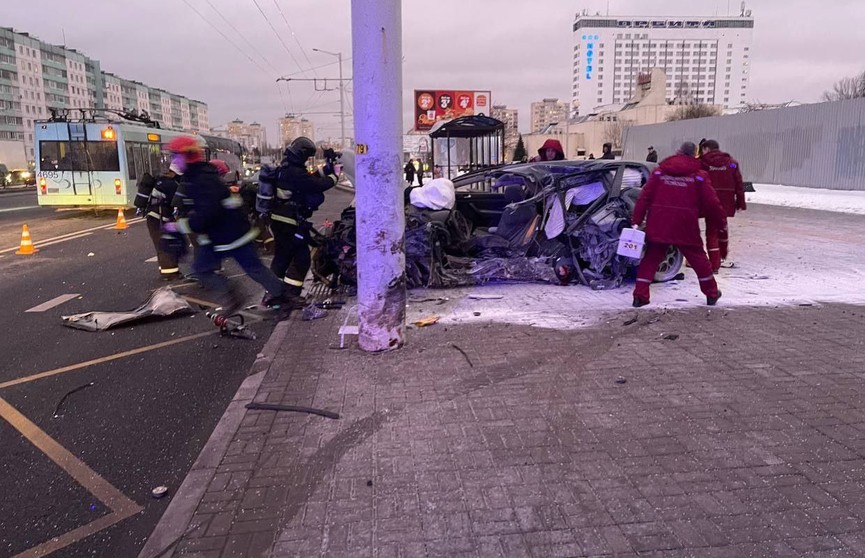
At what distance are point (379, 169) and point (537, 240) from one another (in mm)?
3430

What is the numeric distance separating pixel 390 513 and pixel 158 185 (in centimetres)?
729

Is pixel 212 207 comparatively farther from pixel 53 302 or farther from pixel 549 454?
pixel 549 454

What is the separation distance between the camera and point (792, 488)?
3.10 metres

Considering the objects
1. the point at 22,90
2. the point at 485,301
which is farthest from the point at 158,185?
the point at 22,90

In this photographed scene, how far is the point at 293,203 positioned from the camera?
7148 mm

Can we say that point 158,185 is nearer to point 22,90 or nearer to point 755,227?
point 755,227

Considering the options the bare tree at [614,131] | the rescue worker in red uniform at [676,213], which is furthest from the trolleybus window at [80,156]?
the bare tree at [614,131]

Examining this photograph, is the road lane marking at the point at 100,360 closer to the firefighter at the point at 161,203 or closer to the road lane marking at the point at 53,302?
the road lane marking at the point at 53,302

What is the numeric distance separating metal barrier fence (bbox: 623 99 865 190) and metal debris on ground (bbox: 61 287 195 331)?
25260 millimetres

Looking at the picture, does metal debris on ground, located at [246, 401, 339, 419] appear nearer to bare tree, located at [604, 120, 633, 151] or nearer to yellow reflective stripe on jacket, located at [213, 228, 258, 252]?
yellow reflective stripe on jacket, located at [213, 228, 258, 252]

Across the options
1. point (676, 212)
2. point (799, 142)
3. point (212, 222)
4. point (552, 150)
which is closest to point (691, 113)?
point (799, 142)

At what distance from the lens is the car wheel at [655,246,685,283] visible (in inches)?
311

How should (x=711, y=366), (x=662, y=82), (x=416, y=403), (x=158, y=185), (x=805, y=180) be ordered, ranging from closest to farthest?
(x=416, y=403)
(x=711, y=366)
(x=158, y=185)
(x=805, y=180)
(x=662, y=82)

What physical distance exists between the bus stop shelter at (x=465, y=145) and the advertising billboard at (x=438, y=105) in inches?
555
